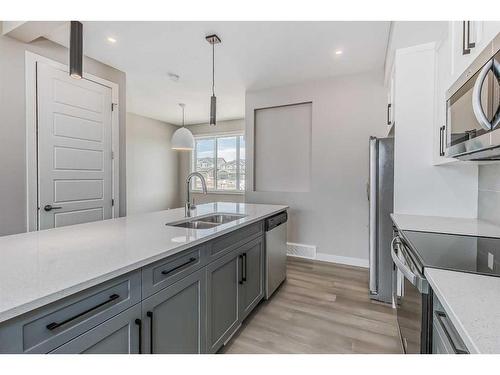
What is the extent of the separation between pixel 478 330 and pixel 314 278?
2.63 metres

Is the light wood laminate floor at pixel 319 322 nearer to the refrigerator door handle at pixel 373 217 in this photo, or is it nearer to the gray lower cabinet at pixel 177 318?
the refrigerator door handle at pixel 373 217

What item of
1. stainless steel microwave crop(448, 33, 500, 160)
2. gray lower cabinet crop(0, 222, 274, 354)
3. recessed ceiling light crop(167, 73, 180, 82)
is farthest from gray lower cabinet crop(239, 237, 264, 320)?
recessed ceiling light crop(167, 73, 180, 82)

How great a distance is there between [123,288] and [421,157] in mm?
2524

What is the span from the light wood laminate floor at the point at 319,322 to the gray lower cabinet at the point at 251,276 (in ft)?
0.56

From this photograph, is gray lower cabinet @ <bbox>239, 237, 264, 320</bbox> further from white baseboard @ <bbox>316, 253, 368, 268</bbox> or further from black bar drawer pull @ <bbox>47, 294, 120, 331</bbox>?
white baseboard @ <bbox>316, 253, 368, 268</bbox>

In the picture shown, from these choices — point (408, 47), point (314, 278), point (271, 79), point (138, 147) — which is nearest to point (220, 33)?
point (271, 79)

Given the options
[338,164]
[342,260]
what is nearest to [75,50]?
[338,164]

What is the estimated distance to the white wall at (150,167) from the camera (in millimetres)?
5965

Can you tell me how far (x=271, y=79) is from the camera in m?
3.83

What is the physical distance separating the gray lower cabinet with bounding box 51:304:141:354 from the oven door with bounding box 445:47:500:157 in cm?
152
